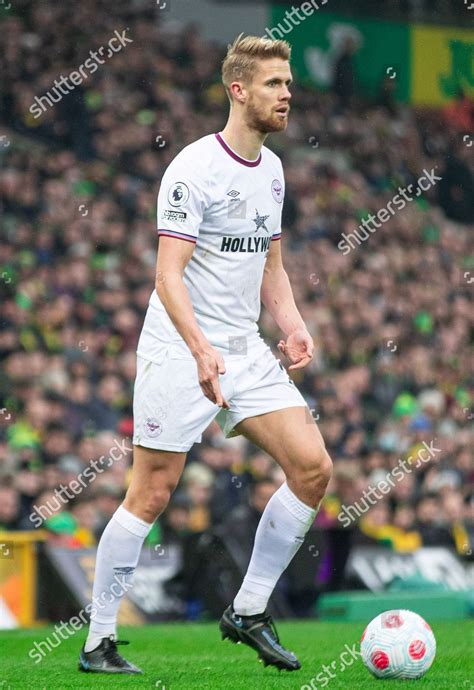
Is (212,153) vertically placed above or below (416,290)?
above

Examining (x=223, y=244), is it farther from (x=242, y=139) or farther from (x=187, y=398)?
(x=187, y=398)

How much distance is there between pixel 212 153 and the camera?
5.54 meters

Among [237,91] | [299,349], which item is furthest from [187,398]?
[237,91]

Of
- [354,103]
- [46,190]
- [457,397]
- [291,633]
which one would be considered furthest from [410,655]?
[354,103]

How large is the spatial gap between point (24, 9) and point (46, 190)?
305 cm

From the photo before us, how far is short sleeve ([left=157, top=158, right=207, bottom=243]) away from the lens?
17.5 feet

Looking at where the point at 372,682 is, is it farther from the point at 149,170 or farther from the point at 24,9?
the point at 24,9

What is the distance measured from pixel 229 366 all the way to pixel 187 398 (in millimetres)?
237

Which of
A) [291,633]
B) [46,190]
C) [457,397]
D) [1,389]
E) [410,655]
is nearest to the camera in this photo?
[410,655]

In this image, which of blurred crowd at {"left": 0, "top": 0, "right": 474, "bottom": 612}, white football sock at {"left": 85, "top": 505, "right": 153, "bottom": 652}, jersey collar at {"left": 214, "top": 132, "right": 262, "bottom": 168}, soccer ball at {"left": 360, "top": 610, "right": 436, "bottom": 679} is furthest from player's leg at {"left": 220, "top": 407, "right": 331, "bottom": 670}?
blurred crowd at {"left": 0, "top": 0, "right": 474, "bottom": 612}

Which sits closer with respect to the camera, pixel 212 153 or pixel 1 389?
pixel 212 153

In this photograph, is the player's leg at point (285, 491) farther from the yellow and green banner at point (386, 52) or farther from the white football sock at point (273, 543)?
the yellow and green banner at point (386, 52)

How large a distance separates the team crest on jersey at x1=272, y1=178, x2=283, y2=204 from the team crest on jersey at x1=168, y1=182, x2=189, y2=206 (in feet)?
1.60

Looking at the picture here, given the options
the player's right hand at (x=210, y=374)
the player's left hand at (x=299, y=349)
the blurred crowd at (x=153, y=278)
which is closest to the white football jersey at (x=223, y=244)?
the player's left hand at (x=299, y=349)
